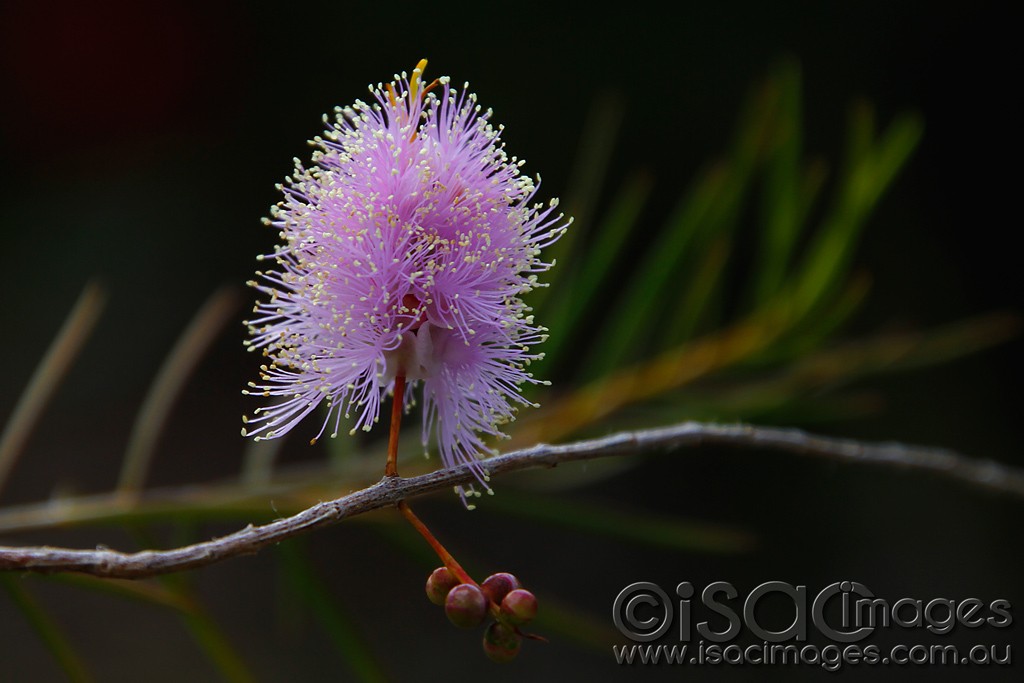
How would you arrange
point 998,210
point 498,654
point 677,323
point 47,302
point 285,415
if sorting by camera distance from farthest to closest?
point 47,302, point 998,210, point 677,323, point 285,415, point 498,654

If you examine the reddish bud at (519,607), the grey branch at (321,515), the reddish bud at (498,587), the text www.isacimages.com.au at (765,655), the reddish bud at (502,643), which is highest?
the grey branch at (321,515)

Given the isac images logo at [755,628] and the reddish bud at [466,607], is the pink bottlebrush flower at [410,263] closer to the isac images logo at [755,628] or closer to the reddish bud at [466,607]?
the reddish bud at [466,607]

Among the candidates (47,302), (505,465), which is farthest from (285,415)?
(47,302)

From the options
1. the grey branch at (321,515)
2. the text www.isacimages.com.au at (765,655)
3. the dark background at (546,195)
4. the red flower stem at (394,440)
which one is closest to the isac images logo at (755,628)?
the text www.isacimages.com.au at (765,655)

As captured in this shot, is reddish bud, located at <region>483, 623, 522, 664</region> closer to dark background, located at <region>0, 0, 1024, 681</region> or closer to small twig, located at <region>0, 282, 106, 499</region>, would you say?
small twig, located at <region>0, 282, 106, 499</region>

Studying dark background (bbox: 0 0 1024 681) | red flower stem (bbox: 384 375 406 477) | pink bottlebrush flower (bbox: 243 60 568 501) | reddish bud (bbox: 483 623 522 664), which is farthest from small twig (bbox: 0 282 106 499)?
dark background (bbox: 0 0 1024 681)

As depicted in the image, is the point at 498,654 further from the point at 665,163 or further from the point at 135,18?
the point at 135,18
